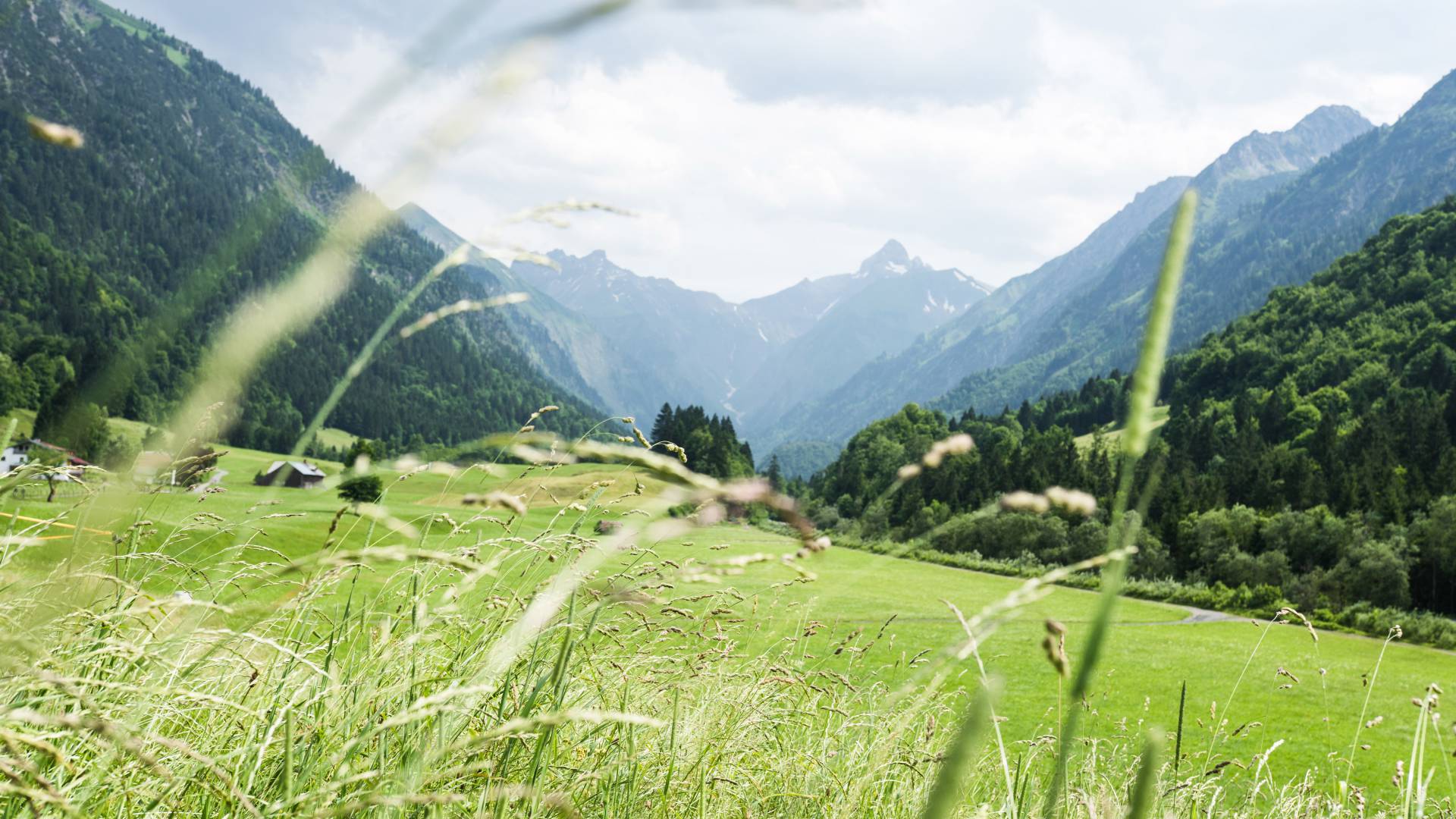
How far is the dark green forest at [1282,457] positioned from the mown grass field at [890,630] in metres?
1.31

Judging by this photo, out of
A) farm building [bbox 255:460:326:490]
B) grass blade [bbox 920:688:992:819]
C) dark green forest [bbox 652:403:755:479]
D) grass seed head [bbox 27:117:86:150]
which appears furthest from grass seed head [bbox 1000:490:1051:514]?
dark green forest [bbox 652:403:755:479]

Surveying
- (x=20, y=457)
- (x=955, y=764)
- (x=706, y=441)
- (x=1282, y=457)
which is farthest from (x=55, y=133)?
(x=706, y=441)

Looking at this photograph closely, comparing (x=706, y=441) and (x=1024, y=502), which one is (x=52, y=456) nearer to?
(x=1024, y=502)

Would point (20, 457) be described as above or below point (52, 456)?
below

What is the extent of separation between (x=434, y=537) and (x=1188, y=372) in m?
107

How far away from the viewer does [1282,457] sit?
174ft

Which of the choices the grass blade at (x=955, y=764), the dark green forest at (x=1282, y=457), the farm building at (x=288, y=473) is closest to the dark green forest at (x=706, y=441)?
the dark green forest at (x=1282, y=457)

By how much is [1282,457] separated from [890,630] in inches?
1831

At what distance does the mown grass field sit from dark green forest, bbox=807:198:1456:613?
1.31 meters

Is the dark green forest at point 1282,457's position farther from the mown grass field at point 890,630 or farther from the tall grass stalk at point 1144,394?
the mown grass field at point 890,630

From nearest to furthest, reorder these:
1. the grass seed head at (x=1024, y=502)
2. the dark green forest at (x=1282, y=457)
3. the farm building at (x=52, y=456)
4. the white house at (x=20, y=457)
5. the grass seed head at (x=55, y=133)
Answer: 1. the grass seed head at (x=55, y=133)
2. the grass seed head at (x=1024, y=502)
3. the farm building at (x=52, y=456)
4. the white house at (x=20, y=457)
5. the dark green forest at (x=1282, y=457)

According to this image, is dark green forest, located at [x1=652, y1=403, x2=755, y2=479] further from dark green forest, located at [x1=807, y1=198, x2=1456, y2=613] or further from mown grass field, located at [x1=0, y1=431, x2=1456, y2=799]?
mown grass field, located at [x1=0, y1=431, x2=1456, y2=799]

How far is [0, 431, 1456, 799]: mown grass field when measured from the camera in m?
2.63

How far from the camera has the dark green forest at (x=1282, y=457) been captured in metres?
34.8
